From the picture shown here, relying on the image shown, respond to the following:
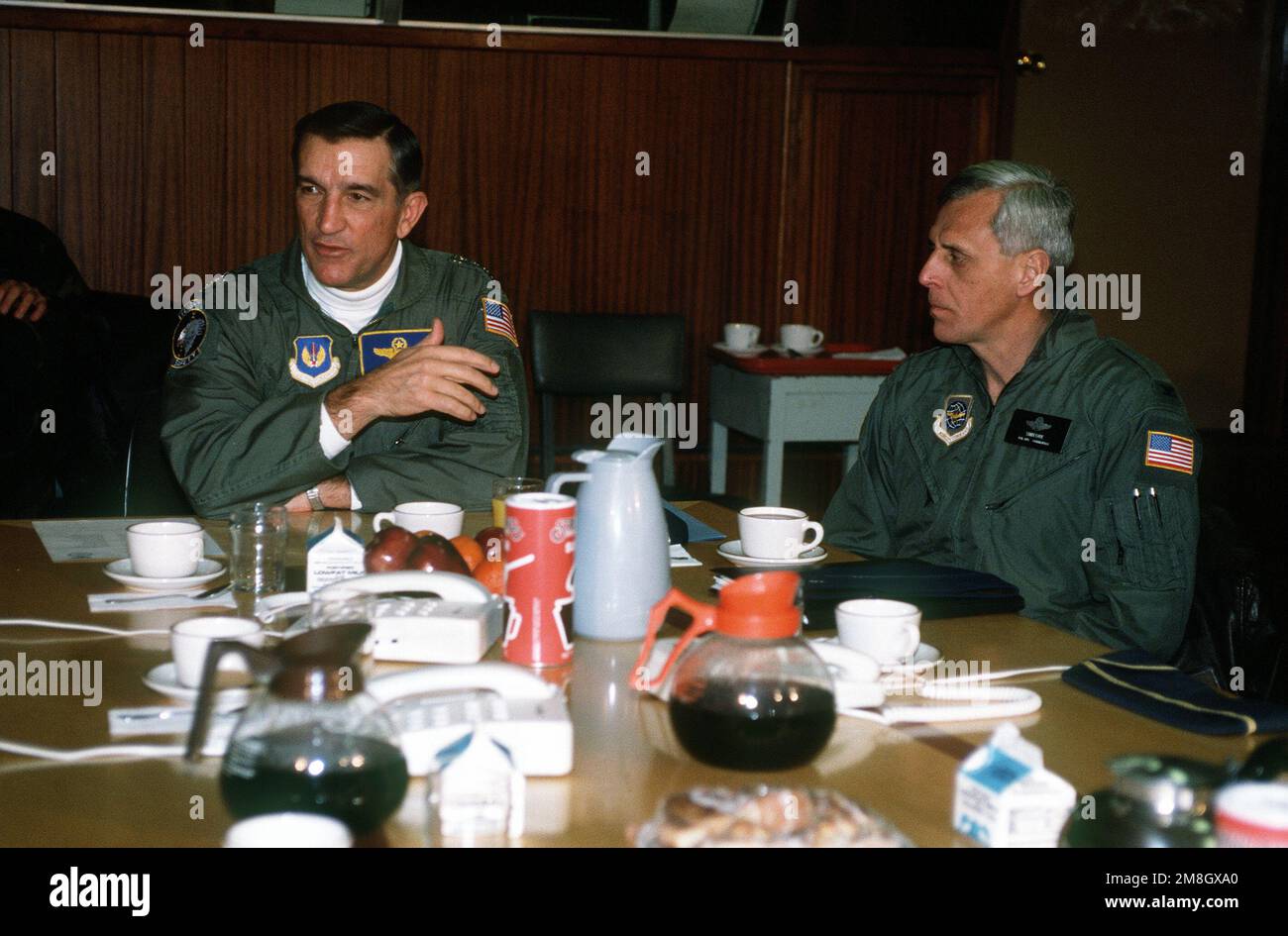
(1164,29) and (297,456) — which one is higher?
(1164,29)

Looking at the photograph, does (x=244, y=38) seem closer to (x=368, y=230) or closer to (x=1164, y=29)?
(x=368, y=230)

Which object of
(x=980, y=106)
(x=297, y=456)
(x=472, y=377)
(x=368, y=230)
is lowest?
(x=297, y=456)

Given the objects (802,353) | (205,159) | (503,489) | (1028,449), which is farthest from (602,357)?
(503,489)

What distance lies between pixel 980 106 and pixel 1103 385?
10.2 ft

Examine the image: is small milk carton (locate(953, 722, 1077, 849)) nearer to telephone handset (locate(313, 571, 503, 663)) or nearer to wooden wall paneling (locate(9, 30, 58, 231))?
telephone handset (locate(313, 571, 503, 663))

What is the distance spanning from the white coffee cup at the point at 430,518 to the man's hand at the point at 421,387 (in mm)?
279

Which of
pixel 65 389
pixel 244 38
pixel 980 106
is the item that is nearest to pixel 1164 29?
pixel 980 106

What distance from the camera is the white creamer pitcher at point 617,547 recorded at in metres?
1.47

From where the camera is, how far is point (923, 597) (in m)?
1.64

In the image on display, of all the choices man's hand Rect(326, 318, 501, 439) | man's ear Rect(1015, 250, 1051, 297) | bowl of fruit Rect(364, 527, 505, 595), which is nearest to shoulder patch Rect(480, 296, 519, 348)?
man's hand Rect(326, 318, 501, 439)

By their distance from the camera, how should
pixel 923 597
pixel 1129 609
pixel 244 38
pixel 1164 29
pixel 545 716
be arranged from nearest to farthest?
pixel 545 716 → pixel 923 597 → pixel 1129 609 → pixel 244 38 → pixel 1164 29

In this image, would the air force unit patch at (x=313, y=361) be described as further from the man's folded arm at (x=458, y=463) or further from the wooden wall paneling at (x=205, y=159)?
the wooden wall paneling at (x=205, y=159)

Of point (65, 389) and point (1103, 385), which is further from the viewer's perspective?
point (65, 389)

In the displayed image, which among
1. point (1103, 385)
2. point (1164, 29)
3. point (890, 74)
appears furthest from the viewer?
point (1164, 29)
